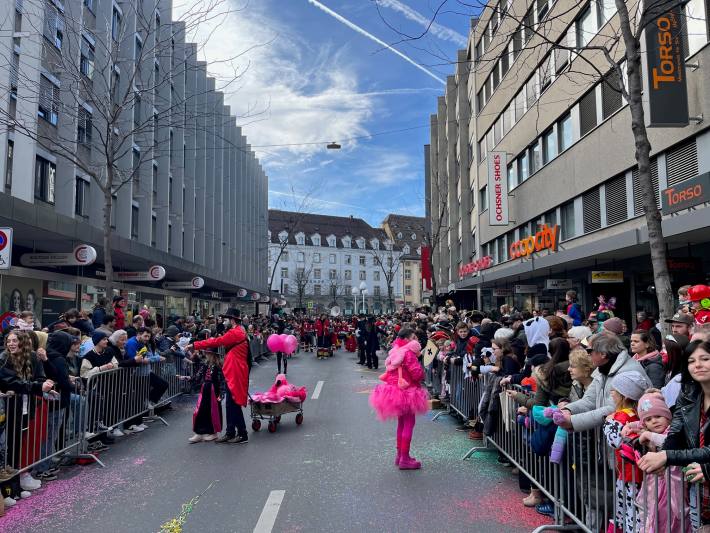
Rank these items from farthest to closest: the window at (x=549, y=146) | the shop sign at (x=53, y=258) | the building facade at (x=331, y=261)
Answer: the building facade at (x=331, y=261) < the window at (x=549, y=146) < the shop sign at (x=53, y=258)

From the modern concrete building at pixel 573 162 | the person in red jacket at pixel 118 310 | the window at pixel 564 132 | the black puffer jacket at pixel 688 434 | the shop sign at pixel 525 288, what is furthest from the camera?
the shop sign at pixel 525 288

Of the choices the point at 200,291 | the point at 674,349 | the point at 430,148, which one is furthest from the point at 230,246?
the point at 674,349

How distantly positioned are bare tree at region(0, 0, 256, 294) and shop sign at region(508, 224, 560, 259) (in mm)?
12313

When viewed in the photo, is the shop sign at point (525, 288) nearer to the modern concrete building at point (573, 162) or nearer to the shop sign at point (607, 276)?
the modern concrete building at point (573, 162)

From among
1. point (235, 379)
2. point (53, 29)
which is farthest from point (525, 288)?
point (53, 29)

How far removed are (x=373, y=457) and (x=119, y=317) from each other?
1002 cm

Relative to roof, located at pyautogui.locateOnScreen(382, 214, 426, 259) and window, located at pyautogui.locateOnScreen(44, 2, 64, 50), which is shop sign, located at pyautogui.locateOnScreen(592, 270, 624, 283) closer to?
window, located at pyautogui.locateOnScreen(44, 2, 64, 50)

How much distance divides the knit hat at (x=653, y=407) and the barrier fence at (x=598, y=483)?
8.3 inches

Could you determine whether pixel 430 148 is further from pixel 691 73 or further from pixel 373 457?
pixel 373 457

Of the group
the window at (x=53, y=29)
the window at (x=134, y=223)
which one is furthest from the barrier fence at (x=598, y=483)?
the window at (x=134, y=223)

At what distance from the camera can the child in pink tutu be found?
6.83 metres

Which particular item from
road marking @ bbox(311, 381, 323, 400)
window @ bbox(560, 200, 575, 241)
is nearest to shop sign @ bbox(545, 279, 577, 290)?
window @ bbox(560, 200, 575, 241)

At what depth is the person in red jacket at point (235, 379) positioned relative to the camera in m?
8.52

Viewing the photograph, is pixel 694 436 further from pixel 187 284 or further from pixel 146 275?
pixel 187 284
